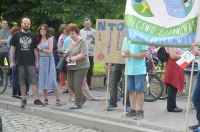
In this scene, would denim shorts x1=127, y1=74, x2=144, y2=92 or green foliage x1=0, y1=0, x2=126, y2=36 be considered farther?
green foliage x1=0, y1=0, x2=126, y2=36

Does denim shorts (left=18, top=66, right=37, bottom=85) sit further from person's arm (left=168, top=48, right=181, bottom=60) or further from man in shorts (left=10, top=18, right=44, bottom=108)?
person's arm (left=168, top=48, right=181, bottom=60)

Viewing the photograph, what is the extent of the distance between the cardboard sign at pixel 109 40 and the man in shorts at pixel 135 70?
0.34 m

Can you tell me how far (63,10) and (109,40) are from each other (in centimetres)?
632

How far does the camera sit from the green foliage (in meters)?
14.2

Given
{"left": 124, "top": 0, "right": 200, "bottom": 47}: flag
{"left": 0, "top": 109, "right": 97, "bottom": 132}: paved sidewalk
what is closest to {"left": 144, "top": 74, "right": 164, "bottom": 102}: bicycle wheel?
{"left": 0, "top": 109, "right": 97, "bottom": 132}: paved sidewalk

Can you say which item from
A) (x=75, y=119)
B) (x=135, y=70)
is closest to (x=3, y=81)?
(x=75, y=119)

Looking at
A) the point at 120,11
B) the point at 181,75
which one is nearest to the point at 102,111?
the point at 181,75

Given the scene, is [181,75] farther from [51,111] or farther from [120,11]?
[120,11]

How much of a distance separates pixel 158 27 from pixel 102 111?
2382mm

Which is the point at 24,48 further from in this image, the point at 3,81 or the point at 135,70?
the point at 135,70

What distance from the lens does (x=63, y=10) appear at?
14.3 metres

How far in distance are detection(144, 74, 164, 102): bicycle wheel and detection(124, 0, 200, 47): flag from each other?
3012 millimetres

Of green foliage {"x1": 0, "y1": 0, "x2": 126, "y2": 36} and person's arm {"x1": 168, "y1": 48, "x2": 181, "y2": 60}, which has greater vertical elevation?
green foliage {"x1": 0, "y1": 0, "x2": 126, "y2": 36}

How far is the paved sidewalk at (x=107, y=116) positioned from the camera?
24.0 feet
